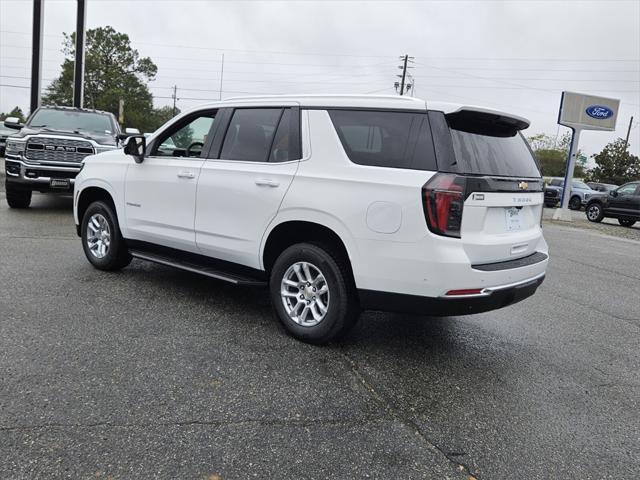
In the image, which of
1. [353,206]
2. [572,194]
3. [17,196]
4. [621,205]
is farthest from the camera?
[572,194]

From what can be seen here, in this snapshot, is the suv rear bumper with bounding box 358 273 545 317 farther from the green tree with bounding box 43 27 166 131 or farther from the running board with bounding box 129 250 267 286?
the green tree with bounding box 43 27 166 131

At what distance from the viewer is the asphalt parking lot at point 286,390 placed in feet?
8.50

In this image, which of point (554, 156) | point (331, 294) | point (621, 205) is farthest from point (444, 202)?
point (554, 156)

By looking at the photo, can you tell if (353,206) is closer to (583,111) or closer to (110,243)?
(110,243)

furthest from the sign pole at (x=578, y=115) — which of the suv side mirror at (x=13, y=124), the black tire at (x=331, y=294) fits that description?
the black tire at (x=331, y=294)

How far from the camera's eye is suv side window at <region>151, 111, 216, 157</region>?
4973 millimetres

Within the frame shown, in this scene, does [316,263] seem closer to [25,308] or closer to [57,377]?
[57,377]

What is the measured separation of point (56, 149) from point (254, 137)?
260 inches

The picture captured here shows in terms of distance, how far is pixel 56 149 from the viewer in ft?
31.4

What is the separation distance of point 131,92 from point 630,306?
67279 mm

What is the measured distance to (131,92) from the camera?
65.2 meters

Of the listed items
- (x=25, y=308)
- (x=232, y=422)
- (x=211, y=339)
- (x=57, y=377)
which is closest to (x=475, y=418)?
(x=232, y=422)

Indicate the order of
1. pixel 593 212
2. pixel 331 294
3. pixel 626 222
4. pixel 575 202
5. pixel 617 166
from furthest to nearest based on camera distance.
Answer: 1. pixel 617 166
2. pixel 575 202
3. pixel 593 212
4. pixel 626 222
5. pixel 331 294

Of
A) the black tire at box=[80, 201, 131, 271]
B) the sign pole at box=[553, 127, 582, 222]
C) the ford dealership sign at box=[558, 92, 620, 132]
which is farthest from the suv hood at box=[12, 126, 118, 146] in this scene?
the ford dealership sign at box=[558, 92, 620, 132]
